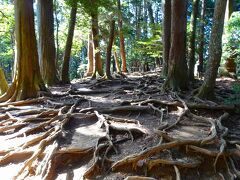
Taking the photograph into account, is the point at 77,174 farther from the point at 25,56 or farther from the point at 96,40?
the point at 96,40

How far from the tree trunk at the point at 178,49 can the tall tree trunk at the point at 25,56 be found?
410 centimetres

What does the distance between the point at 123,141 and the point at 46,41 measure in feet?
29.3

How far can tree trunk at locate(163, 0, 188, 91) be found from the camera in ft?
31.2

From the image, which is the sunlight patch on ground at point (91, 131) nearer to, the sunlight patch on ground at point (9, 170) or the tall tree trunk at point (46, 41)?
the sunlight patch on ground at point (9, 170)

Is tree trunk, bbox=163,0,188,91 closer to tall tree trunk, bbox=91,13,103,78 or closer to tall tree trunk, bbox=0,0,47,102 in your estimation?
tall tree trunk, bbox=0,0,47,102

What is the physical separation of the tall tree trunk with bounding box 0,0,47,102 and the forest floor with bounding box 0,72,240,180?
0.95 meters

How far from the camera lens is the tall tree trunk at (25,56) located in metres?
9.15

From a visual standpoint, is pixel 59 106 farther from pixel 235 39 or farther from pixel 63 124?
pixel 235 39

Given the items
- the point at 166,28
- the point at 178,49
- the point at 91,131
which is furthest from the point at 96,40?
the point at 91,131

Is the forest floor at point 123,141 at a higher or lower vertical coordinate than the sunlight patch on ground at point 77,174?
higher

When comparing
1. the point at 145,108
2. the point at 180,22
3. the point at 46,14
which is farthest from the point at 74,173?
the point at 46,14

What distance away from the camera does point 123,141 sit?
5598 mm

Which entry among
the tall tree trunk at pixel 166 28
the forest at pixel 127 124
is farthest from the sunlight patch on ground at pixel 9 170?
the tall tree trunk at pixel 166 28

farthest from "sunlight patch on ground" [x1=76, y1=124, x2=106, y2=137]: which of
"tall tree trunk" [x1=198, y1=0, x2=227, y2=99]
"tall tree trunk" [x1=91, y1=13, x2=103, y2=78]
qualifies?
"tall tree trunk" [x1=91, y1=13, x2=103, y2=78]
